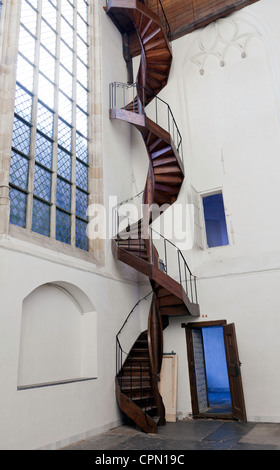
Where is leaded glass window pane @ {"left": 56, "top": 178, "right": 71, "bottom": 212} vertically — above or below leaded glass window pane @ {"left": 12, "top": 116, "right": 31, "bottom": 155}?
below

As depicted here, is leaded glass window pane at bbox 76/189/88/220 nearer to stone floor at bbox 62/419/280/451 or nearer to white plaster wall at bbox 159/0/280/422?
white plaster wall at bbox 159/0/280/422

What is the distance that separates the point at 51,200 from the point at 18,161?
0.78m

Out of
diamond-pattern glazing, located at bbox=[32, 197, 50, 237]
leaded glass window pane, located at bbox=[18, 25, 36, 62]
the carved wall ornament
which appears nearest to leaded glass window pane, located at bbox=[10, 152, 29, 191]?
diamond-pattern glazing, located at bbox=[32, 197, 50, 237]

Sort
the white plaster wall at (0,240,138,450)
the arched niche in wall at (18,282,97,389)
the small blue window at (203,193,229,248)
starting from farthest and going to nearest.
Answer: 1. the small blue window at (203,193,229,248)
2. the arched niche in wall at (18,282,97,389)
3. the white plaster wall at (0,240,138,450)

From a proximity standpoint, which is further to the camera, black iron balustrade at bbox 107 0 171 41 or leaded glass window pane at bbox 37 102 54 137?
black iron balustrade at bbox 107 0 171 41

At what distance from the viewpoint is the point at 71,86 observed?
6.91m

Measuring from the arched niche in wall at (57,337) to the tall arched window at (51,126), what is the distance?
0.92 metres

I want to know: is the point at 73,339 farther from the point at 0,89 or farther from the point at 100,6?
the point at 100,6

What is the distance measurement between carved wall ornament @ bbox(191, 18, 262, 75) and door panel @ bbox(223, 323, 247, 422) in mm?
5780

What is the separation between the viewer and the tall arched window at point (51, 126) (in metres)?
5.20

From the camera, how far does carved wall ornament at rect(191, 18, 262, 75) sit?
788 cm

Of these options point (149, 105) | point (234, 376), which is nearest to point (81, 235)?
point (234, 376)

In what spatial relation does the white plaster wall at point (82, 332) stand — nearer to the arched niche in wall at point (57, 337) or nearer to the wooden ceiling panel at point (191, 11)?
the arched niche in wall at point (57, 337)

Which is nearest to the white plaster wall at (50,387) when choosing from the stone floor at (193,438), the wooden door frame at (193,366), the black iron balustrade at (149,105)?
the stone floor at (193,438)
